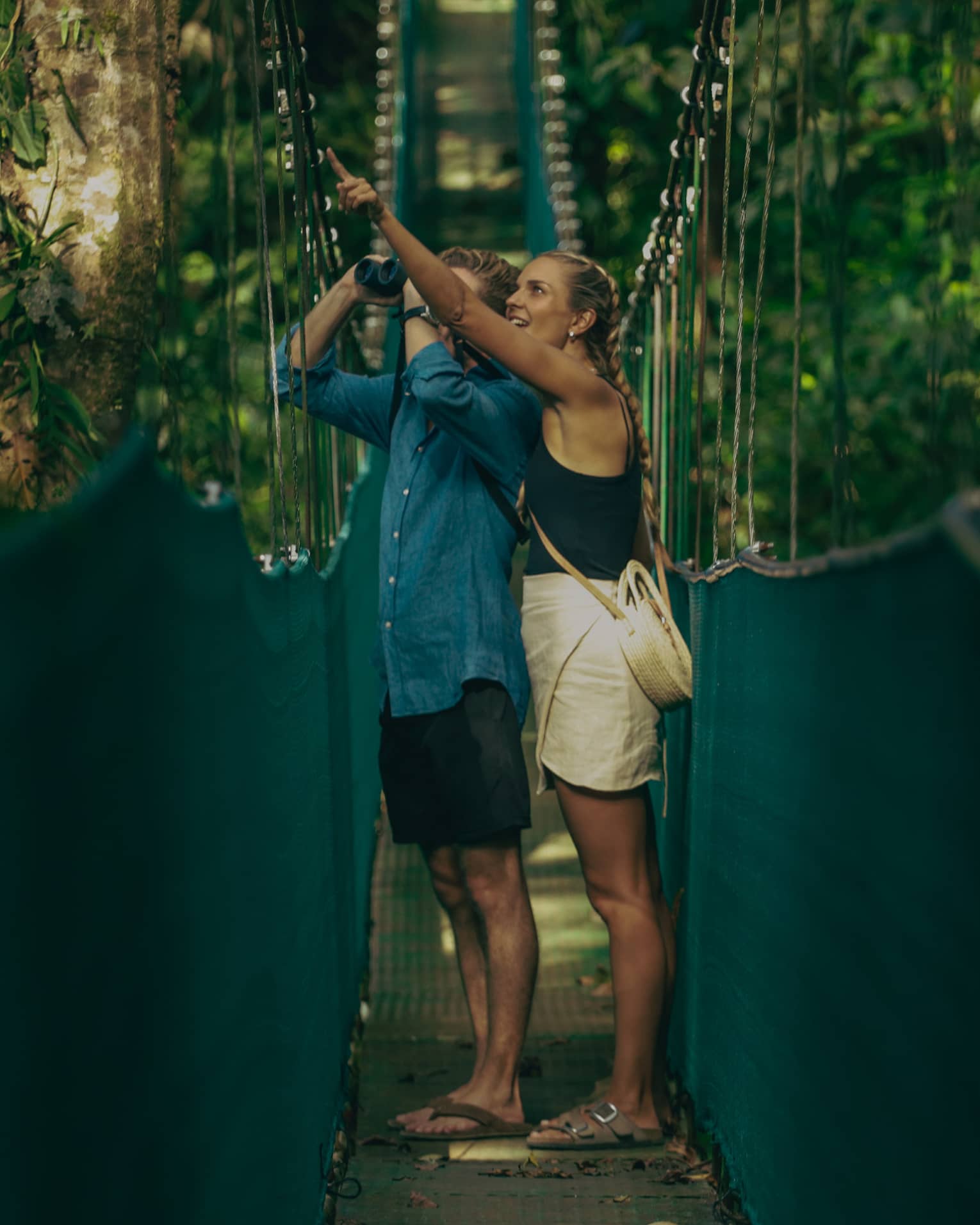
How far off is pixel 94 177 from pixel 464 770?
115cm

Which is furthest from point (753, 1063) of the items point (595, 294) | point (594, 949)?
point (594, 949)

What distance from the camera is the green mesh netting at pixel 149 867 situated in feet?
2.80

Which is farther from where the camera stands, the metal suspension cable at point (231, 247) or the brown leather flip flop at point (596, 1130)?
the brown leather flip flop at point (596, 1130)

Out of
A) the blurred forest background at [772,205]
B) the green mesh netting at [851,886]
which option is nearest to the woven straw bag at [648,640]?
the green mesh netting at [851,886]

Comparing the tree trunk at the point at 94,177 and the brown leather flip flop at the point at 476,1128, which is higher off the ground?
the tree trunk at the point at 94,177

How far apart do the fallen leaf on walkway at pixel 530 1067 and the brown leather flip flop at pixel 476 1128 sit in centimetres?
43

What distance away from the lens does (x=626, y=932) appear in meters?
2.49

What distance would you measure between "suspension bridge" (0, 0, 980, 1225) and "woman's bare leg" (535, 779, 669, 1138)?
0.07 metres

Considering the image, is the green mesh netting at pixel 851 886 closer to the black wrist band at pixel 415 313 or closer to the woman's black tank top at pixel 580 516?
the woman's black tank top at pixel 580 516

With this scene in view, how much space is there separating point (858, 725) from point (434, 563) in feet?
4.44

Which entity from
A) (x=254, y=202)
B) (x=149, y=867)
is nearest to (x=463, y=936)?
(x=149, y=867)

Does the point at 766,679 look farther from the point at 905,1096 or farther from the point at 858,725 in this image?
the point at 905,1096

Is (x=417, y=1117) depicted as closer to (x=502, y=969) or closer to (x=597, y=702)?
(x=502, y=969)

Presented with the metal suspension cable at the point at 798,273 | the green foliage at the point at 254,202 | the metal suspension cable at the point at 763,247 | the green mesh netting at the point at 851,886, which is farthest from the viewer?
the green foliage at the point at 254,202
